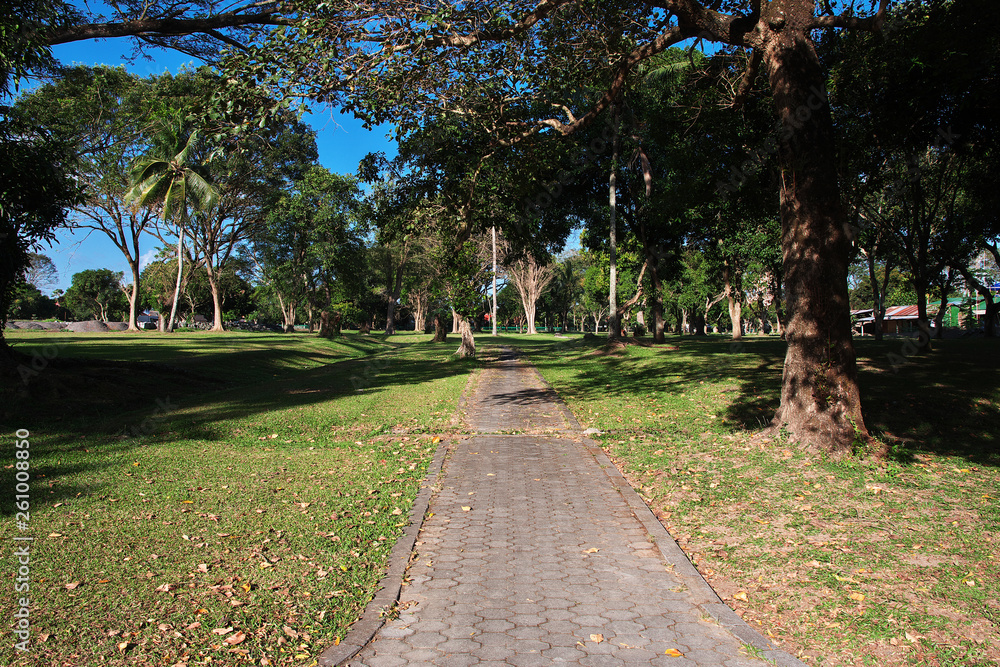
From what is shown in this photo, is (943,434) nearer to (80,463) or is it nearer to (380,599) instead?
(380,599)

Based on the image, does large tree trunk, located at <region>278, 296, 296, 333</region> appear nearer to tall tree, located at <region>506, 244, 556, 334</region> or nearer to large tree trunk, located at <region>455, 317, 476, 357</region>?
tall tree, located at <region>506, 244, 556, 334</region>

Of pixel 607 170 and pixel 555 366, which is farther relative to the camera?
pixel 607 170

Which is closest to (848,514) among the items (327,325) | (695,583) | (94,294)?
(695,583)

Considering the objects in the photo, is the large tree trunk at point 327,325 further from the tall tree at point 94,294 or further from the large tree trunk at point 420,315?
the tall tree at point 94,294

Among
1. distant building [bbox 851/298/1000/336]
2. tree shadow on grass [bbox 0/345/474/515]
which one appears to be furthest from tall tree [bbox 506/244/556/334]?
tree shadow on grass [bbox 0/345/474/515]

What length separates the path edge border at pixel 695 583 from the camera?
3.44 meters

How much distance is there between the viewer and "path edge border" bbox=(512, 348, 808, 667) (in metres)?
3.44

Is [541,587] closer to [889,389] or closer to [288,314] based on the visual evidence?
[889,389]

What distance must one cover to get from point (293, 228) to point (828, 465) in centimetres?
3397

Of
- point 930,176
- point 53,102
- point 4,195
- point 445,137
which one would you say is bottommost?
point 4,195

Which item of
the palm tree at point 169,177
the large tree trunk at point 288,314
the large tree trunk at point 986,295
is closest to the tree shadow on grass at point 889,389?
the large tree trunk at point 986,295

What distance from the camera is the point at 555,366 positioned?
72.7 ft

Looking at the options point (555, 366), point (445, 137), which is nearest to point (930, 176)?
point (555, 366)

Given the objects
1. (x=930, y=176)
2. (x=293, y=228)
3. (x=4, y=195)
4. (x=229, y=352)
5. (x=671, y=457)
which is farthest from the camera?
(x=293, y=228)
